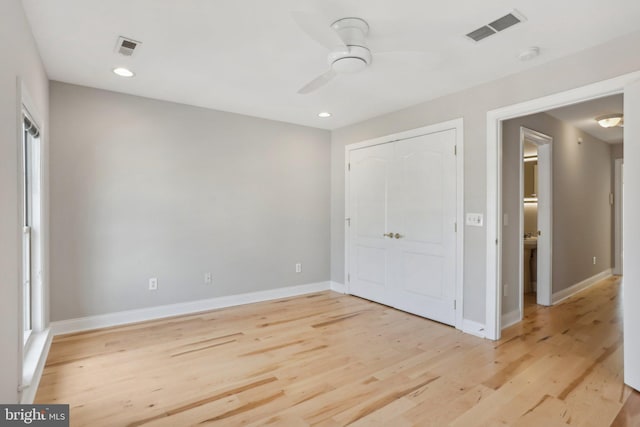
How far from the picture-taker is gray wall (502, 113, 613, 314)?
11.7 ft

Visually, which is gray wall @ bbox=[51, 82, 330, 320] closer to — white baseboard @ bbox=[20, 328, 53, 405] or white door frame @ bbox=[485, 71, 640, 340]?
white baseboard @ bbox=[20, 328, 53, 405]

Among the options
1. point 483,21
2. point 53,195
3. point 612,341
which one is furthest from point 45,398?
point 612,341

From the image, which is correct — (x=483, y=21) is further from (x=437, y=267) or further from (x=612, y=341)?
(x=612, y=341)

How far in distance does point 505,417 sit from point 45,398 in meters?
2.87

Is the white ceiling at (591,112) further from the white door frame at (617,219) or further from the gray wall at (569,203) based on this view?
the white door frame at (617,219)

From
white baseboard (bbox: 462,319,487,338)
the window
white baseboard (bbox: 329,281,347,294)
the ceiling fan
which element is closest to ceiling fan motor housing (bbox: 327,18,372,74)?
the ceiling fan

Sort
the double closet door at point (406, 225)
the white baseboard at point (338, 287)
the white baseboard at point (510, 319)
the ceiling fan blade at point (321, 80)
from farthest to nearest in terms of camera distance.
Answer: the white baseboard at point (338, 287) → the double closet door at point (406, 225) → the white baseboard at point (510, 319) → the ceiling fan blade at point (321, 80)

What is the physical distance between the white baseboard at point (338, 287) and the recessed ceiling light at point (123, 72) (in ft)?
12.0

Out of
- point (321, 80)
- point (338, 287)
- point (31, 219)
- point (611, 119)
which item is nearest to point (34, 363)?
point (31, 219)

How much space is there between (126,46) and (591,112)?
5.04m

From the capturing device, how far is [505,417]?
6.47 ft

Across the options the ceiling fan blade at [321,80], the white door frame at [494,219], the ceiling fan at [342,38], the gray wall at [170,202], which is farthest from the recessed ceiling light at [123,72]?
the white door frame at [494,219]

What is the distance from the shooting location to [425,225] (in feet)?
12.5

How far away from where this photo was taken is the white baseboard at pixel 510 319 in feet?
11.4
